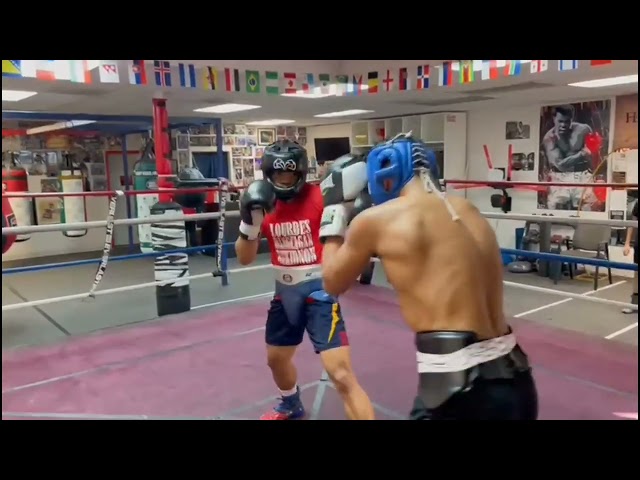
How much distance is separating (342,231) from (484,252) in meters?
0.47

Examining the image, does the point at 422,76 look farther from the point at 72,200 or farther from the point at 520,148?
the point at 72,200

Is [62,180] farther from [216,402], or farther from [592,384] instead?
[592,384]

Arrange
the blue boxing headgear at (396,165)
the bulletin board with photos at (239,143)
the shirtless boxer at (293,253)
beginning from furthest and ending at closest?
the bulletin board with photos at (239,143), the shirtless boxer at (293,253), the blue boxing headgear at (396,165)

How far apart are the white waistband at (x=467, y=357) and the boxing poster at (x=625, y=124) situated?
18.4ft

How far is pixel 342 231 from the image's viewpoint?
1655 mm

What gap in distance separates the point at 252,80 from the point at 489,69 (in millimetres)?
1834

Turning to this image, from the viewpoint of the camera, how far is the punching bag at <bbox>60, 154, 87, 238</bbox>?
302 inches

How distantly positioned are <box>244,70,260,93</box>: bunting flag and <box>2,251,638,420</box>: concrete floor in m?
1.71

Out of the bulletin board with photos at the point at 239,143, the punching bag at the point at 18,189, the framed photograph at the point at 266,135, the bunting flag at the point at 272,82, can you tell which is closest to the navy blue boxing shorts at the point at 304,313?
the bunting flag at the point at 272,82

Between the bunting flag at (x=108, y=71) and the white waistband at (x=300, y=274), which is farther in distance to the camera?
the bunting flag at (x=108, y=71)

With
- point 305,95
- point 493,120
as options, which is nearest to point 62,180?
point 305,95

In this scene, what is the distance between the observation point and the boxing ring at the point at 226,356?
2.63m

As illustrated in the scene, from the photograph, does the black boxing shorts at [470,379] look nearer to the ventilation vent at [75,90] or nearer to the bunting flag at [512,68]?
the bunting flag at [512,68]

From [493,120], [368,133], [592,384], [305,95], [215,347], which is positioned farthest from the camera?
[368,133]
